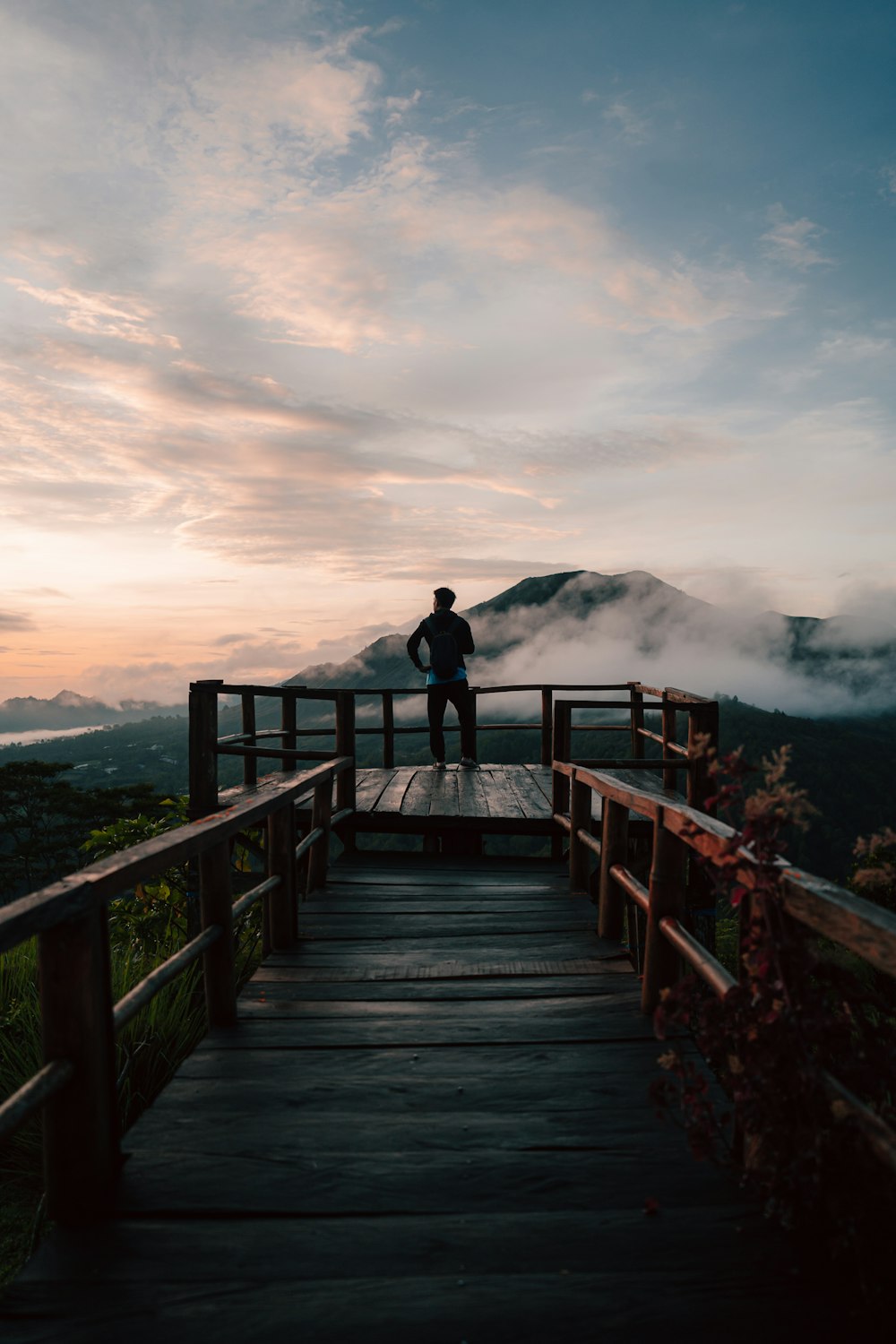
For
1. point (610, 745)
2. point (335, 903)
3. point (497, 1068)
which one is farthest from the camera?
point (610, 745)

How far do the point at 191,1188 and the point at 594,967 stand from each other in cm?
227

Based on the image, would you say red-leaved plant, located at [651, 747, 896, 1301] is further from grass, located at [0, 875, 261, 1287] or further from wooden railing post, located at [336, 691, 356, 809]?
wooden railing post, located at [336, 691, 356, 809]

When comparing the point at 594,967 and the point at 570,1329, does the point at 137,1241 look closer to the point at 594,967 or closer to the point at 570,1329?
the point at 570,1329

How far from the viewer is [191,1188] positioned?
2.29m

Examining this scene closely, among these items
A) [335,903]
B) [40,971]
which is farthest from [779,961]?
[335,903]

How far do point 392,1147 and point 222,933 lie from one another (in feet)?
4.15

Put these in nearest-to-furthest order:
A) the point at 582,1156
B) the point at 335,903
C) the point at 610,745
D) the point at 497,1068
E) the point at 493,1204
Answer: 1. the point at 493,1204
2. the point at 582,1156
3. the point at 497,1068
4. the point at 335,903
5. the point at 610,745

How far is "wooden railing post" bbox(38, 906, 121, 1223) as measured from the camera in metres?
2.20

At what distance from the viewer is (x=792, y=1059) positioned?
201cm

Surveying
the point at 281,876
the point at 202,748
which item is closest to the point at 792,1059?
the point at 281,876

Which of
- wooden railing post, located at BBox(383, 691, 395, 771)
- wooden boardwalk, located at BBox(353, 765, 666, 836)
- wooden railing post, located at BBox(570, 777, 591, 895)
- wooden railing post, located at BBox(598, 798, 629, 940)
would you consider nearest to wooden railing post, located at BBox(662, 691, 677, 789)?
wooden boardwalk, located at BBox(353, 765, 666, 836)

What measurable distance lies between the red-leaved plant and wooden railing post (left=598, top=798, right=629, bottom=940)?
204 cm

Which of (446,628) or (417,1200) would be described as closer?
(417,1200)

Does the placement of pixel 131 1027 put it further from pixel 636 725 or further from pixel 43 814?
pixel 43 814
